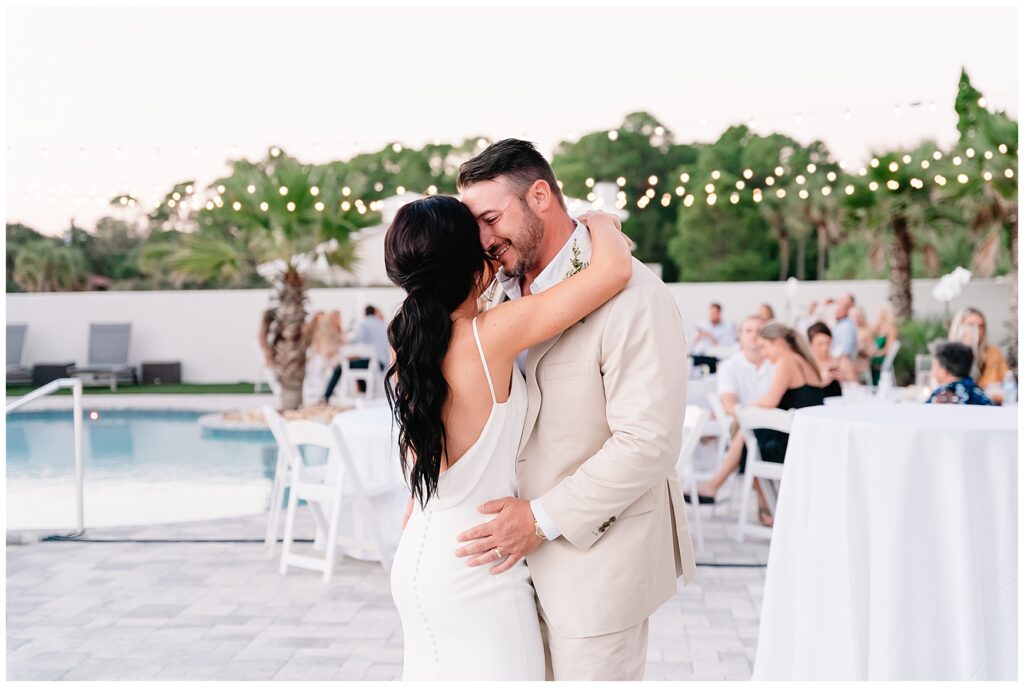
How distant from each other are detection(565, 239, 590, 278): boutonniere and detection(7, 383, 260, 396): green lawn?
16606mm

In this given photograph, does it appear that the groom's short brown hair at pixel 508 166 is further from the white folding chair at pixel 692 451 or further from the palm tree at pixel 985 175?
the palm tree at pixel 985 175

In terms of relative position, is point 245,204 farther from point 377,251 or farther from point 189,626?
point 189,626

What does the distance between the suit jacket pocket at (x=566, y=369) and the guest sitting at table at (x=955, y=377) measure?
11.2ft

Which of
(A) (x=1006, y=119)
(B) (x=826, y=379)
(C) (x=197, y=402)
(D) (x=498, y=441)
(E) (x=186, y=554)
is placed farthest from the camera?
(C) (x=197, y=402)

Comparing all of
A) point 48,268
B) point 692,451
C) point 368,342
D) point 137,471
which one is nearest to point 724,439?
point 692,451

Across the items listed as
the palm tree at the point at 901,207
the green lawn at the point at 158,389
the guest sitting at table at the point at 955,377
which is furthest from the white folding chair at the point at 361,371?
the guest sitting at table at the point at 955,377

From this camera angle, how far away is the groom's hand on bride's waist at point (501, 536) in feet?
6.55

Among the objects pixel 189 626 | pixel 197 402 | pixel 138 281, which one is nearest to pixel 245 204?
pixel 197 402

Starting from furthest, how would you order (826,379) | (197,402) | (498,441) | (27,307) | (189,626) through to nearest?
(27,307) → (197,402) → (826,379) → (189,626) → (498,441)

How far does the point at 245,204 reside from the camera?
513 inches

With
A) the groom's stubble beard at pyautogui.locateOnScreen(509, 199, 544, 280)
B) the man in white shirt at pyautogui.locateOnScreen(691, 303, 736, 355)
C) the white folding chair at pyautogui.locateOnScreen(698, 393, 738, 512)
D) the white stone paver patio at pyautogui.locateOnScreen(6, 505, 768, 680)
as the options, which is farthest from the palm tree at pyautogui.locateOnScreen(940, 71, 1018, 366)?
the groom's stubble beard at pyautogui.locateOnScreen(509, 199, 544, 280)

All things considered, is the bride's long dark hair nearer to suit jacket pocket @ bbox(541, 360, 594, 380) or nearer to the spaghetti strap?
the spaghetti strap

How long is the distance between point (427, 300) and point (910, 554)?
6.35ft

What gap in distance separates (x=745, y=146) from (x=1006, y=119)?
1883 centimetres
